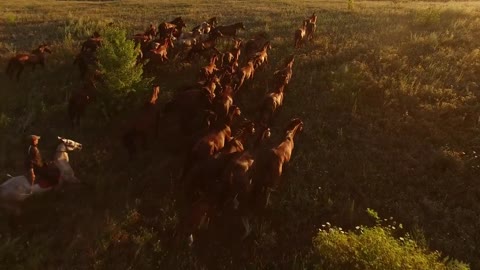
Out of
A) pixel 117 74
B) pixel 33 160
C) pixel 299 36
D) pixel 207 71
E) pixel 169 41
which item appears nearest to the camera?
pixel 33 160

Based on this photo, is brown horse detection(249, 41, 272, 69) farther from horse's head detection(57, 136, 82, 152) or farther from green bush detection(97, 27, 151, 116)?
horse's head detection(57, 136, 82, 152)

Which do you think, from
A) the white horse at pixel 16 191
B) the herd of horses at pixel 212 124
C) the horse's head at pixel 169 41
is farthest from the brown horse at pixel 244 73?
the white horse at pixel 16 191

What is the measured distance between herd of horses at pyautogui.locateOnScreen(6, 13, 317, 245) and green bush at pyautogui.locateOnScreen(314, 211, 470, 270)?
156 cm

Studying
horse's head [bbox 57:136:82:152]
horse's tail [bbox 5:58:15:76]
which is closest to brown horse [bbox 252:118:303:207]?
horse's head [bbox 57:136:82:152]

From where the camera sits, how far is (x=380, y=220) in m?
8.53

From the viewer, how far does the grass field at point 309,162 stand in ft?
26.7

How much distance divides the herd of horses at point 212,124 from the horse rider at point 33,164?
7.01 ft

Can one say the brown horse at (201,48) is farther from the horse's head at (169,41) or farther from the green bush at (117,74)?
the green bush at (117,74)

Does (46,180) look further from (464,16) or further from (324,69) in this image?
(464,16)

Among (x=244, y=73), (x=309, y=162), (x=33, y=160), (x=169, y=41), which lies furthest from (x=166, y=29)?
(x=33, y=160)

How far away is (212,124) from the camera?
1034 cm

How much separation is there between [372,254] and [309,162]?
364 cm

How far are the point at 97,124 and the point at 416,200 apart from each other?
8626 millimetres

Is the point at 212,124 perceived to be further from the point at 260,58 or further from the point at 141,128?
the point at 260,58
